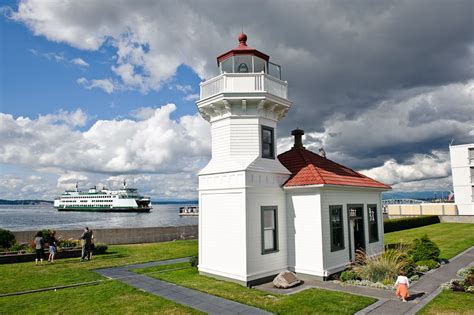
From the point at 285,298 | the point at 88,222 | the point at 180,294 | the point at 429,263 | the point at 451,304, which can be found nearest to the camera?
the point at 451,304

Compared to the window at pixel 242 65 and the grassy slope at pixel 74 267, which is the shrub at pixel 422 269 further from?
the grassy slope at pixel 74 267

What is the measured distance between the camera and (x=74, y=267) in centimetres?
1567

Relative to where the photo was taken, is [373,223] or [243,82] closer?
[243,82]

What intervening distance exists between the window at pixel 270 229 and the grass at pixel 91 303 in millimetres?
4753

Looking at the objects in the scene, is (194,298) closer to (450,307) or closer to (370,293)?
(370,293)

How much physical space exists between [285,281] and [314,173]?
14.7 feet

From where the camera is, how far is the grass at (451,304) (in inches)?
347

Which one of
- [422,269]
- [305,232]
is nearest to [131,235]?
[305,232]

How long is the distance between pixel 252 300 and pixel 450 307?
569cm

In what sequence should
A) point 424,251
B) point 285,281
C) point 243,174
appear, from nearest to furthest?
1. point 285,281
2. point 243,174
3. point 424,251

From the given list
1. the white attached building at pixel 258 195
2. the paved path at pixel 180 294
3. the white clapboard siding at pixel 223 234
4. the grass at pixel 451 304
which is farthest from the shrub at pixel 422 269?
the paved path at pixel 180 294

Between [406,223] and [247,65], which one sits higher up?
[247,65]

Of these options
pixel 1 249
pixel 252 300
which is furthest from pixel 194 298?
pixel 1 249

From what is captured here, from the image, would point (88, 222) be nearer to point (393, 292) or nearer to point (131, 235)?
point (131, 235)
